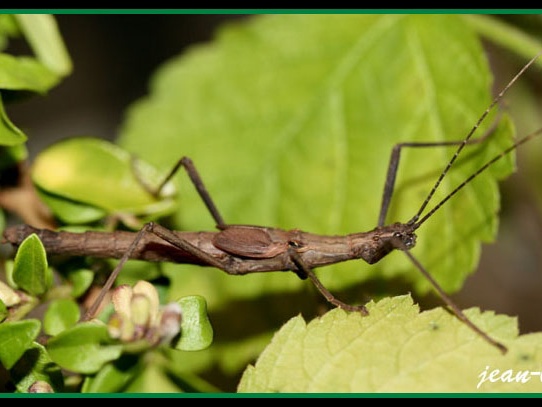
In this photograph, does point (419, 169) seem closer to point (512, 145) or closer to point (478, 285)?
point (512, 145)

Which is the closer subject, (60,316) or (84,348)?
(84,348)

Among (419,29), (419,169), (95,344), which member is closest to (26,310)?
(95,344)

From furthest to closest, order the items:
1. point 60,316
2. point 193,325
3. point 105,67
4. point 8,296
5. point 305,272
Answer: point 105,67
point 305,272
point 60,316
point 8,296
point 193,325

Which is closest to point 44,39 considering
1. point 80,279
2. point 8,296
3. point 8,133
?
point 8,133

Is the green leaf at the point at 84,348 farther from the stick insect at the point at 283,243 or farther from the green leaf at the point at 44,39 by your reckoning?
the green leaf at the point at 44,39

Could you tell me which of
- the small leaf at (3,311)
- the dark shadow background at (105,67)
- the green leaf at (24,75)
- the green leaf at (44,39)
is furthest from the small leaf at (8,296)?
the dark shadow background at (105,67)

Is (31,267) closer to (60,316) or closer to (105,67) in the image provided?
(60,316)
